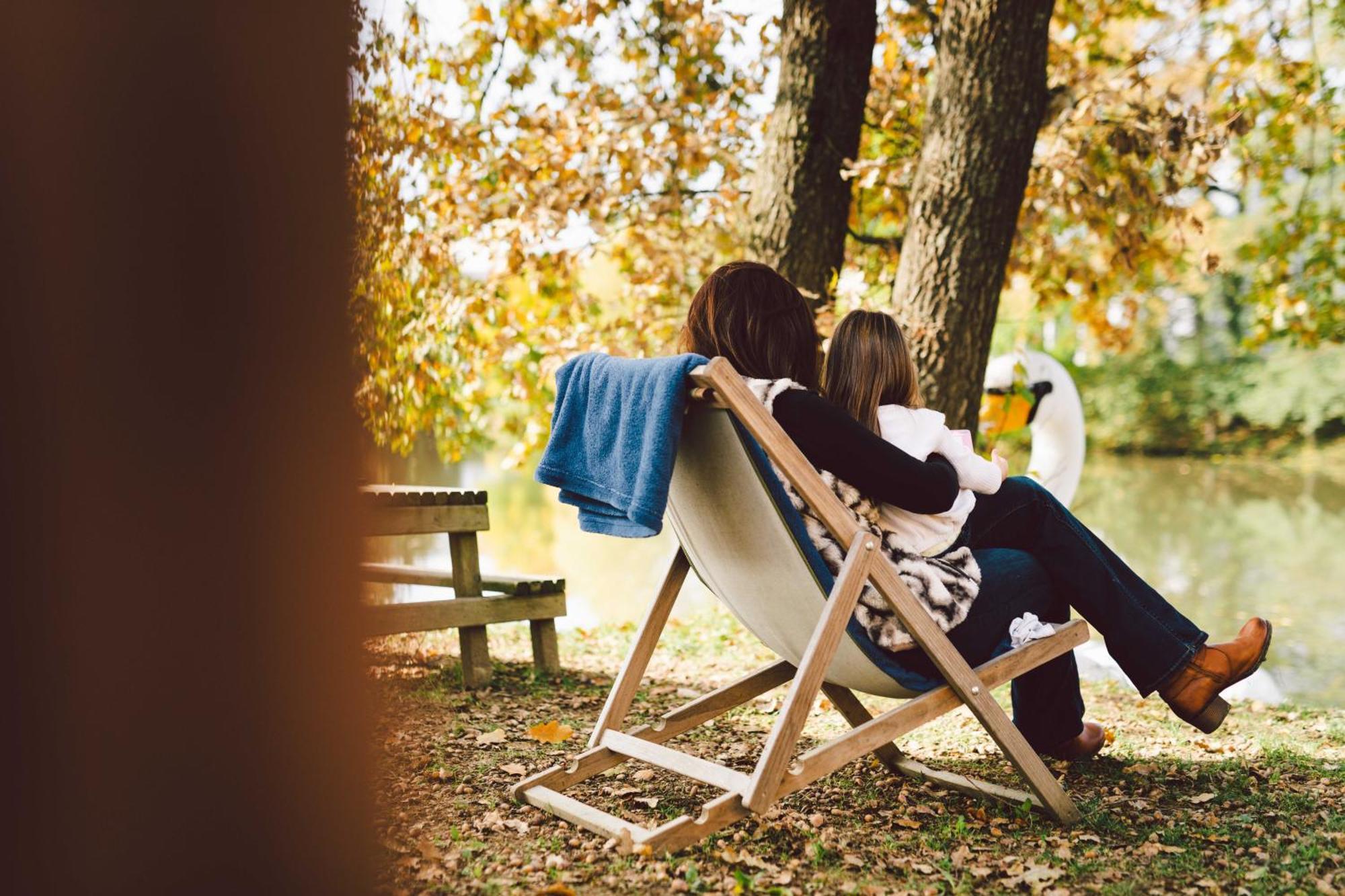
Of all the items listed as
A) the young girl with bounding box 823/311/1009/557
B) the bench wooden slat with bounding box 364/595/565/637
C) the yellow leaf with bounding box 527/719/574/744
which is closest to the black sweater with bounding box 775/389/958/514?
the young girl with bounding box 823/311/1009/557

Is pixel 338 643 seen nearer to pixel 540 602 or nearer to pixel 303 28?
pixel 303 28

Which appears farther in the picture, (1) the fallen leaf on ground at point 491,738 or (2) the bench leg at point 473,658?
(2) the bench leg at point 473,658

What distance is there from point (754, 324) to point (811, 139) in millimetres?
3379

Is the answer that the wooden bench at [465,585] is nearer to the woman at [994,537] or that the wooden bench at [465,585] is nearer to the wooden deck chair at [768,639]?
the wooden deck chair at [768,639]

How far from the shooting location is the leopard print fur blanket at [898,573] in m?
2.88

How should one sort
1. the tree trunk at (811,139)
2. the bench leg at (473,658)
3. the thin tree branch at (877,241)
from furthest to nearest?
1. the thin tree branch at (877,241)
2. the tree trunk at (811,139)
3. the bench leg at (473,658)

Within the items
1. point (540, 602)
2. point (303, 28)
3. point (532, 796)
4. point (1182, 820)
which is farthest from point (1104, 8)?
point (303, 28)

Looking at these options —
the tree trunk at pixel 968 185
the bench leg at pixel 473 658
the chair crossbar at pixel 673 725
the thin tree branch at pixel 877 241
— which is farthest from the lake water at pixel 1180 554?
the thin tree branch at pixel 877 241

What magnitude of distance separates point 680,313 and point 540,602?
10.8 ft

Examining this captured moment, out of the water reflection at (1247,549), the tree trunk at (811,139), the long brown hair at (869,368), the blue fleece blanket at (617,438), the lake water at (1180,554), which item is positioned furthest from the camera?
the water reflection at (1247,549)

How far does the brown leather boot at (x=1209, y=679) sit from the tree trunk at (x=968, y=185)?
2.27 m

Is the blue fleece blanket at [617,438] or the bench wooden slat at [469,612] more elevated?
the blue fleece blanket at [617,438]

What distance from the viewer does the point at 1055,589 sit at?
10.6 ft

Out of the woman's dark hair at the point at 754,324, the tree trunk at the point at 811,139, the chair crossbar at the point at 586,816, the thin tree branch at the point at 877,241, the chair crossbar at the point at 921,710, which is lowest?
the chair crossbar at the point at 586,816
